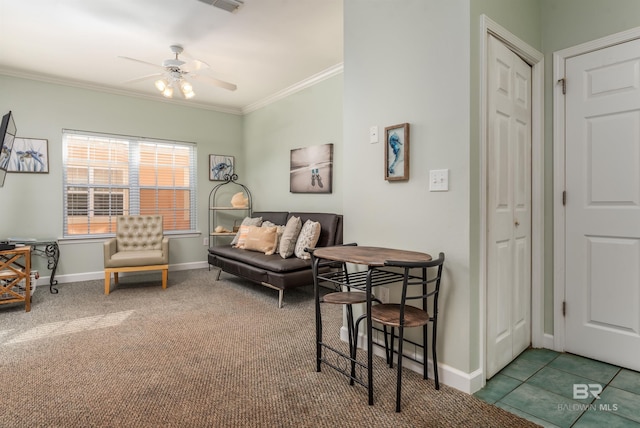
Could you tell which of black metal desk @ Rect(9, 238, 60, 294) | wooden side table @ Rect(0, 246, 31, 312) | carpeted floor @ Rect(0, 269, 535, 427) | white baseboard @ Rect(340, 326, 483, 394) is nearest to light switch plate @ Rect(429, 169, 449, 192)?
white baseboard @ Rect(340, 326, 483, 394)

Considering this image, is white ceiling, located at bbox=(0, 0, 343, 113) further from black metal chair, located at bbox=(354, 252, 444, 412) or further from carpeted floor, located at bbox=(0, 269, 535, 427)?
carpeted floor, located at bbox=(0, 269, 535, 427)

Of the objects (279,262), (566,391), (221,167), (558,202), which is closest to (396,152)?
(558,202)

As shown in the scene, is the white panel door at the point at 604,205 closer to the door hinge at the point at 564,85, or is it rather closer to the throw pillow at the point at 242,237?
the door hinge at the point at 564,85

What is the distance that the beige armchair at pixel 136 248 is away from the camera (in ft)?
13.2

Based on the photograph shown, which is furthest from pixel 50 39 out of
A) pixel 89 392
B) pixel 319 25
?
pixel 89 392

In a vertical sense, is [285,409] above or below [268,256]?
below

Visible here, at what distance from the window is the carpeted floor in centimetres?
159

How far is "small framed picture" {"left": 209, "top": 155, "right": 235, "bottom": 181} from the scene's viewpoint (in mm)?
5660

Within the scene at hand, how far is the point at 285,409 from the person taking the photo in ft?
5.68

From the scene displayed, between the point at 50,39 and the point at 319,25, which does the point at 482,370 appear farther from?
the point at 50,39

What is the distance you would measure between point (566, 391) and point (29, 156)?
18.6 feet

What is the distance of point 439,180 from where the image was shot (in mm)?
1982

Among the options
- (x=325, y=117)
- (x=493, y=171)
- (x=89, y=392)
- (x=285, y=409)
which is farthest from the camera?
(x=325, y=117)

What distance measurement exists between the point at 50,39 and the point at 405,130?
3.55m
